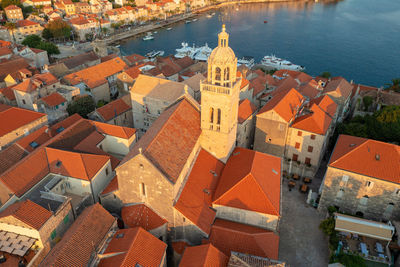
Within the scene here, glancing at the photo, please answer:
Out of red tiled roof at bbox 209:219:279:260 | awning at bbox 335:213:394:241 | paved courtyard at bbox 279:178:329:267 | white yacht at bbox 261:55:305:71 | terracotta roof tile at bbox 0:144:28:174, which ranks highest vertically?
terracotta roof tile at bbox 0:144:28:174

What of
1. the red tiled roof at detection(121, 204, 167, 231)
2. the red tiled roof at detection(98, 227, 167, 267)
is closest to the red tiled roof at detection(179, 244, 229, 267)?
the red tiled roof at detection(98, 227, 167, 267)

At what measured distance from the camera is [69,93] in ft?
257

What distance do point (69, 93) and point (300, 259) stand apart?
6644 centimetres

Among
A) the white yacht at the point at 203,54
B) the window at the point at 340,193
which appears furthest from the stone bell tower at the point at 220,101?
the white yacht at the point at 203,54

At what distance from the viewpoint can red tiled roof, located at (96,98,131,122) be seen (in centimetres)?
7050

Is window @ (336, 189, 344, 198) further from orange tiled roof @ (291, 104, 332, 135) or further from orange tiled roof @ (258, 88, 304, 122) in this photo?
orange tiled roof @ (258, 88, 304, 122)

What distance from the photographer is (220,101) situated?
43.8 meters

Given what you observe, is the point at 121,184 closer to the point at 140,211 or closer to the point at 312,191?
the point at 140,211

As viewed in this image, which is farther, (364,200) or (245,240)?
(364,200)

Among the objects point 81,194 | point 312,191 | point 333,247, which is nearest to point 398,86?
point 312,191

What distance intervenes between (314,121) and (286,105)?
6.37m

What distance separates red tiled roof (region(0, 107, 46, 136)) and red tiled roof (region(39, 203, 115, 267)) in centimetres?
3293

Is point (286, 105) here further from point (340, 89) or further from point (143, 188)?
point (143, 188)

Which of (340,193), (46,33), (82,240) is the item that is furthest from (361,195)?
(46,33)
